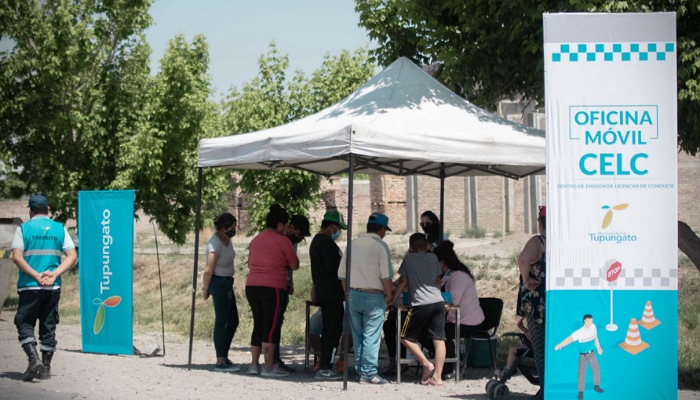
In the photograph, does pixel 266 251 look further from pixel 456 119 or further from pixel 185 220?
pixel 185 220

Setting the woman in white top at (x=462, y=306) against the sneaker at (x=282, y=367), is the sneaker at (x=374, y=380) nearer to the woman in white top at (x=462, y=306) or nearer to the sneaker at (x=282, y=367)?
the woman in white top at (x=462, y=306)

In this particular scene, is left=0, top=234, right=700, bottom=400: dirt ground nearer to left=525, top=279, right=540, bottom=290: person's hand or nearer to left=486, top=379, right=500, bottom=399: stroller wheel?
left=486, top=379, right=500, bottom=399: stroller wheel

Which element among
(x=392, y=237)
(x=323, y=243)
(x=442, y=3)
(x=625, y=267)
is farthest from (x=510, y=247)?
(x=625, y=267)

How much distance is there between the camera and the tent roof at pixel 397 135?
9.65 meters

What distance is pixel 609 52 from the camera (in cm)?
706

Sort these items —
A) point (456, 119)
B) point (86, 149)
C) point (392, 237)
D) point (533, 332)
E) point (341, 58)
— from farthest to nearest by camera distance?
point (392, 237) → point (86, 149) → point (341, 58) → point (456, 119) → point (533, 332)

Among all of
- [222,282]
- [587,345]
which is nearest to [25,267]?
[222,282]

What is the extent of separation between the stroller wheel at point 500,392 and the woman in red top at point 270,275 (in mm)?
2711

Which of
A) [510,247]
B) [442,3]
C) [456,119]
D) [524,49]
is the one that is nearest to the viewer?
[456,119]

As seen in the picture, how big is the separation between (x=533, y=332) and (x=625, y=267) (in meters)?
1.76

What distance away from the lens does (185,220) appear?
23688 millimetres

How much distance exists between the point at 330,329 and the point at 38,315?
3004mm

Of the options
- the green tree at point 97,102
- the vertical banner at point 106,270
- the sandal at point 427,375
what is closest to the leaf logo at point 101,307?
the vertical banner at point 106,270

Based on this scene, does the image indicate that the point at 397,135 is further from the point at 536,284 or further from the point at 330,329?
the point at 330,329
